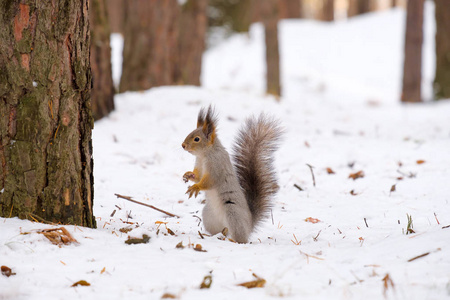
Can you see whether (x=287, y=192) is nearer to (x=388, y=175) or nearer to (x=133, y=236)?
(x=388, y=175)

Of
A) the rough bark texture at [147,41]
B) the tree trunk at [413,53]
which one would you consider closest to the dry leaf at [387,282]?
the rough bark texture at [147,41]

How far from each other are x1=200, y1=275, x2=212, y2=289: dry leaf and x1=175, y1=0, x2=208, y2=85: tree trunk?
6645 mm

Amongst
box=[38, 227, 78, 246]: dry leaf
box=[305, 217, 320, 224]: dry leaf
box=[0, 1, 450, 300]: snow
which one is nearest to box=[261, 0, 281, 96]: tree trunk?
box=[0, 1, 450, 300]: snow

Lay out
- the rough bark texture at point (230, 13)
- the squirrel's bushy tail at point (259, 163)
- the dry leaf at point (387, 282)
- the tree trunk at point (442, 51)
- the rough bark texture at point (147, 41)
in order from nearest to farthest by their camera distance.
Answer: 1. the dry leaf at point (387, 282)
2. the squirrel's bushy tail at point (259, 163)
3. the rough bark texture at point (147, 41)
4. the tree trunk at point (442, 51)
5. the rough bark texture at point (230, 13)

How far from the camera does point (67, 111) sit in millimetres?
2418

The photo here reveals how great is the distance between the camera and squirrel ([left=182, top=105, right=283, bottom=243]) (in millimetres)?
2787

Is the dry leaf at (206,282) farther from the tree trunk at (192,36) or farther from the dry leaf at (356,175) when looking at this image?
the tree trunk at (192,36)

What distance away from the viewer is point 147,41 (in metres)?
7.07

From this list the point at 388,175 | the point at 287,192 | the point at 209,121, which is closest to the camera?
the point at 209,121

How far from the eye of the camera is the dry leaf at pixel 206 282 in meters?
1.93

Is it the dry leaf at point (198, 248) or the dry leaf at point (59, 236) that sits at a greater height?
the dry leaf at point (59, 236)

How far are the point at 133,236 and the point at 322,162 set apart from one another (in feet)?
8.42

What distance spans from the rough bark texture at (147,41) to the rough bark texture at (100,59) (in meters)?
1.62

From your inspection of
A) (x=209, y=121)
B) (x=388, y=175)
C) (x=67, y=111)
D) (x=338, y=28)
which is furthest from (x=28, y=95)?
(x=338, y=28)
